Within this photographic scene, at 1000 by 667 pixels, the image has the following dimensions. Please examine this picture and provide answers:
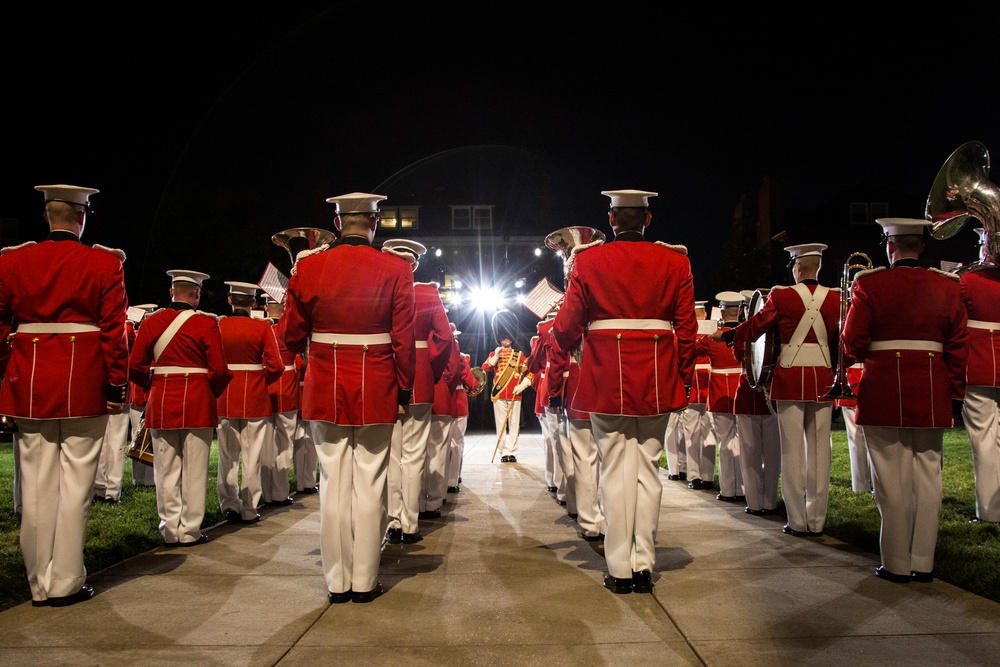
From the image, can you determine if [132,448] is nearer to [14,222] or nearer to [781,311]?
[781,311]

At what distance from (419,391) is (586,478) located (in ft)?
5.72

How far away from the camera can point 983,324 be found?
734 cm

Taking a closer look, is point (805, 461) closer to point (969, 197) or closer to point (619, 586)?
point (619, 586)

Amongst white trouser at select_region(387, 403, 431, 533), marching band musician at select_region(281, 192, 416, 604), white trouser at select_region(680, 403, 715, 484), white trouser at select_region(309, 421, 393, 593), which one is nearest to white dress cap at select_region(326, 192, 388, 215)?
marching band musician at select_region(281, 192, 416, 604)

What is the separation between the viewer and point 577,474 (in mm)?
7391

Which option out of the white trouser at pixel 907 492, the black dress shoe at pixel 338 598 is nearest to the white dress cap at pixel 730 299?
the white trouser at pixel 907 492

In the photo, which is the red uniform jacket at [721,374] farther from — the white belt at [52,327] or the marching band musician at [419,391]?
the white belt at [52,327]

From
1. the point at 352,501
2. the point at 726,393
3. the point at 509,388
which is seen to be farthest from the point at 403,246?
the point at 509,388

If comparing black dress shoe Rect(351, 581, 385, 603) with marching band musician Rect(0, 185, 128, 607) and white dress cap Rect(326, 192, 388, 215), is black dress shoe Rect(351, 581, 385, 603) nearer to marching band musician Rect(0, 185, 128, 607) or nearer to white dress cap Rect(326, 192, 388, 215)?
marching band musician Rect(0, 185, 128, 607)

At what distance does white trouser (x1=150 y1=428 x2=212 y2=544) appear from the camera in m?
6.78

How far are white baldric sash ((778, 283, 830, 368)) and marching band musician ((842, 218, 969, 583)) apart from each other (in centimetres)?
111

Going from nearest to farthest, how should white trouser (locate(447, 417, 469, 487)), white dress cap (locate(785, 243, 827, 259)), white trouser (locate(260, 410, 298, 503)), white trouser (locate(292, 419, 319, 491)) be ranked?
white dress cap (locate(785, 243, 827, 259)) → white trouser (locate(260, 410, 298, 503)) → white trouser (locate(447, 417, 469, 487)) → white trouser (locate(292, 419, 319, 491))

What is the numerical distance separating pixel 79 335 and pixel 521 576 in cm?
329

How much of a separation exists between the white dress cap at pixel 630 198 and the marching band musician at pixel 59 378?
10.8 ft
